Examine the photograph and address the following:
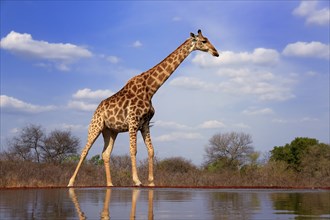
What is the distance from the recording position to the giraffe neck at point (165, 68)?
13.0m

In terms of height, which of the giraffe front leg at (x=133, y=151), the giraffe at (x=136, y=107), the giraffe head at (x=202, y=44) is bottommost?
the giraffe front leg at (x=133, y=151)

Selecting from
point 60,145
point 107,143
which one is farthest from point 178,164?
point 107,143

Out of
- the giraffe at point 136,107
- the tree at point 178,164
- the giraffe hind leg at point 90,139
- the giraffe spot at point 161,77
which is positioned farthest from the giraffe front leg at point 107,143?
the tree at point 178,164

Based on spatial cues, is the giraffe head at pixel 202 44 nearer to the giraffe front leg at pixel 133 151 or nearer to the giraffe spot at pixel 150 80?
the giraffe spot at pixel 150 80

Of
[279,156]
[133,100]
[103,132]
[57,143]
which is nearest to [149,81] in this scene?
[133,100]

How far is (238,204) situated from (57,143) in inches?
1566

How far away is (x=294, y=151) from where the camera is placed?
5506 cm

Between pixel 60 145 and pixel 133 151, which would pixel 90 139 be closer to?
pixel 133 151

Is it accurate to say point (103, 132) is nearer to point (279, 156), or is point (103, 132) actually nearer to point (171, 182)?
point (171, 182)

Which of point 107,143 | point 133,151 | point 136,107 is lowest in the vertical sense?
point 133,151

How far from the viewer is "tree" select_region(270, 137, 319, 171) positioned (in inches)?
2085

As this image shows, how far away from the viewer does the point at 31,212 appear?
6.09 meters

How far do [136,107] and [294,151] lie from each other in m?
46.1

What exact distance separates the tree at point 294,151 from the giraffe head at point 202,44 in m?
41.6
